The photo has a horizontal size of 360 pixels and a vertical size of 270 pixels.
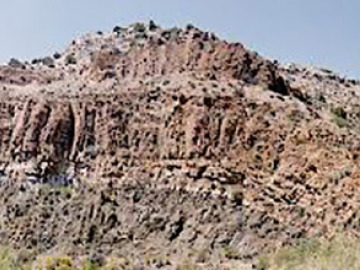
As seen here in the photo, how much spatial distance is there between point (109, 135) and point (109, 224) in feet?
17.7

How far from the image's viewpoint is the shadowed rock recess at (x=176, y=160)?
3098cm

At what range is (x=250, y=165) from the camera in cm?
3341

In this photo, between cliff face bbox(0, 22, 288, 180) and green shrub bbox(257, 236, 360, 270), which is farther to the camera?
cliff face bbox(0, 22, 288, 180)

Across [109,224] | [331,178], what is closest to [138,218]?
[109,224]

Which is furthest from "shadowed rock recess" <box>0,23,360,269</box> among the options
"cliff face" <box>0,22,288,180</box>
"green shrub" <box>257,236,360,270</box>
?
"green shrub" <box>257,236,360,270</box>

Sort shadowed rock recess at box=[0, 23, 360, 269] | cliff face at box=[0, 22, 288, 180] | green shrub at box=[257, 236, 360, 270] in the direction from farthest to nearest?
cliff face at box=[0, 22, 288, 180], shadowed rock recess at box=[0, 23, 360, 269], green shrub at box=[257, 236, 360, 270]

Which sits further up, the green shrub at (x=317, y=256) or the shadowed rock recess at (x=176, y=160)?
the shadowed rock recess at (x=176, y=160)

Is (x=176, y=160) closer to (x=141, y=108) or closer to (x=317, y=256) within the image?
(x=141, y=108)

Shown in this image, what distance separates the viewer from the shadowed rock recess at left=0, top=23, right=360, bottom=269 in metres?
31.0

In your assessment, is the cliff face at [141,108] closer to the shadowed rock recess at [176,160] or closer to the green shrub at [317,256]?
the shadowed rock recess at [176,160]

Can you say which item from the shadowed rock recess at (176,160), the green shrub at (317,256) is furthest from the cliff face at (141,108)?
the green shrub at (317,256)

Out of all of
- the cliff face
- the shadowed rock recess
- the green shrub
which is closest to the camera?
the green shrub

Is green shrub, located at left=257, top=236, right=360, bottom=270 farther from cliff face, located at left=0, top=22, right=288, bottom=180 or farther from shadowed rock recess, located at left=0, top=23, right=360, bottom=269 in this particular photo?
cliff face, located at left=0, top=22, right=288, bottom=180

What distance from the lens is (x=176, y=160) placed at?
3497cm
